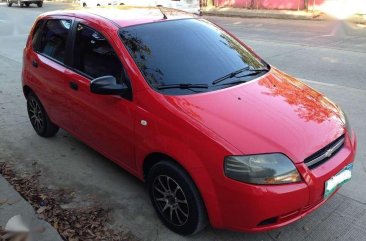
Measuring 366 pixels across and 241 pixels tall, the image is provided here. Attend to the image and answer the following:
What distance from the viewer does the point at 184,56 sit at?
371cm

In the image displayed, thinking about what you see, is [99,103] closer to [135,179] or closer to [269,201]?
[135,179]

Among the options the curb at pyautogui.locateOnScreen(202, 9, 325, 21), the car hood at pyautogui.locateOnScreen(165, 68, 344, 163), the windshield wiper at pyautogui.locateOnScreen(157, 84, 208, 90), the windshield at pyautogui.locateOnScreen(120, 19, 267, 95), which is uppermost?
the windshield at pyautogui.locateOnScreen(120, 19, 267, 95)

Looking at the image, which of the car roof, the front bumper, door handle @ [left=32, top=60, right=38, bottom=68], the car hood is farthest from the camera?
door handle @ [left=32, top=60, right=38, bottom=68]

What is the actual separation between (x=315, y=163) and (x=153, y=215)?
4.87ft

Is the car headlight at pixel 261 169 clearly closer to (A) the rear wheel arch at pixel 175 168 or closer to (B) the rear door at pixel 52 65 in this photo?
(A) the rear wheel arch at pixel 175 168

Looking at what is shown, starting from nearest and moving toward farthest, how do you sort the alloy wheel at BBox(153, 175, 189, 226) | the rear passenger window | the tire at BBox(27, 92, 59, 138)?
the alloy wheel at BBox(153, 175, 189, 226) < the rear passenger window < the tire at BBox(27, 92, 59, 138)

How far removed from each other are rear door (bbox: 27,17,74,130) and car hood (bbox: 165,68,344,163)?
167 centimetres

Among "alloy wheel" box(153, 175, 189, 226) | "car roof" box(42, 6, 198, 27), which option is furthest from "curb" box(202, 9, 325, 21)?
"alloy wheel" box(153, 175, 189, 226)

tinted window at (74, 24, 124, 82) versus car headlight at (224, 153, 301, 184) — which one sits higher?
tinted window at (74, 24, 124, 82)

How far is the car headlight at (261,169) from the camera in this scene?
2762 millimetres

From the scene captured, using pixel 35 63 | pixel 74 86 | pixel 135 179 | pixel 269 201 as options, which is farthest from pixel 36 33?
pixel 269 201

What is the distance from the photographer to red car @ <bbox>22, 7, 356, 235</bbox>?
2.81 meters

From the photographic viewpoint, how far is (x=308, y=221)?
3.43 metres

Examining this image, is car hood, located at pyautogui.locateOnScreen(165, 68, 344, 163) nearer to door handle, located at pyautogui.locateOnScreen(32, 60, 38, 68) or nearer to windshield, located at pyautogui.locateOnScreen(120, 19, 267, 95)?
windshield, located at pyautogui.locateOnScreen(120, 19, 267, 95)
